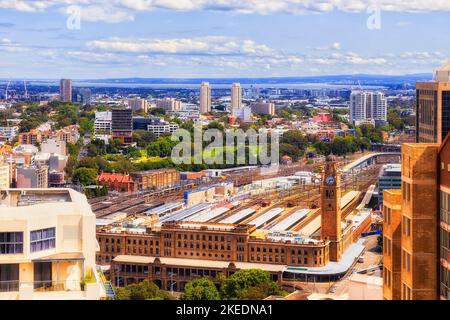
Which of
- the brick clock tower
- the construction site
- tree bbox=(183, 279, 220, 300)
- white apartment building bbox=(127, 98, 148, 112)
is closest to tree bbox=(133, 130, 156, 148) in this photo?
white apartment building bbox=(127, 98, 148, 112)

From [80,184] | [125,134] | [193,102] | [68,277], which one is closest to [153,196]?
[80,184]

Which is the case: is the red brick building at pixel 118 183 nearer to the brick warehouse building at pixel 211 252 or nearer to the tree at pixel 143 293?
the brick warehouse building at pixel 211 252

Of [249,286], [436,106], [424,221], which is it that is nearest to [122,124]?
[436,106]

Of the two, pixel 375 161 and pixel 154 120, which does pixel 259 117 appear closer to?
pixel 154 120

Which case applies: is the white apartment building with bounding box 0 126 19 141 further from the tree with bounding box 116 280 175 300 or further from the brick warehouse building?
the tree with bounding box 116 280 175 300

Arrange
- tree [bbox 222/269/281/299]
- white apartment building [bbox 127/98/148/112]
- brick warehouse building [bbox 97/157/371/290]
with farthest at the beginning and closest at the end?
white apartment building [bbox 127/98/148/112]
brick warehouse building [bbox 97/157/371/290]
tree [bbox 222/269/281/299]

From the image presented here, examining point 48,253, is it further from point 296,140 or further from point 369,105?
point 369,105
